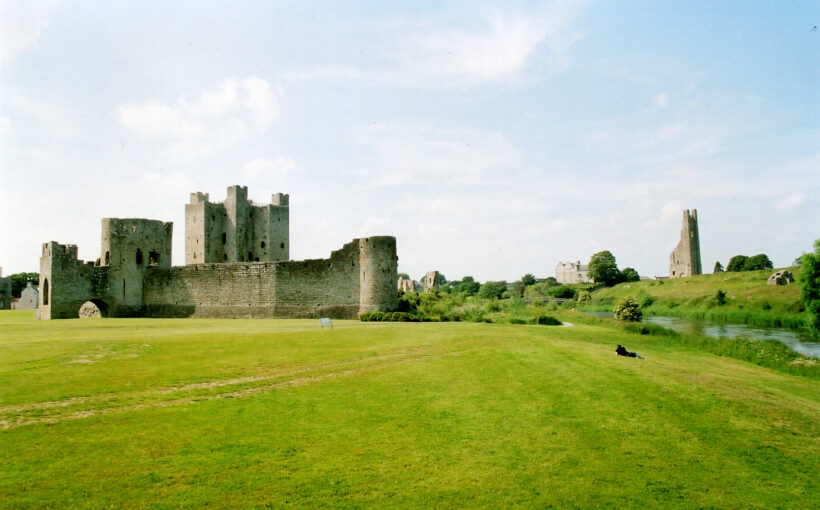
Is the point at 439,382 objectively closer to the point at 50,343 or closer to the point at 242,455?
the point at 242,455

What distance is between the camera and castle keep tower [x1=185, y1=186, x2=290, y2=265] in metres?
55.1

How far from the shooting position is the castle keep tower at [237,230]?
2169 inches

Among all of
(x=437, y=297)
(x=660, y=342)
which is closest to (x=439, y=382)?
(x=660, y=342)

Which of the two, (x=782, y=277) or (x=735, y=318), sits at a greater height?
(x=782, y=277)

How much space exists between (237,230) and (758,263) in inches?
3800

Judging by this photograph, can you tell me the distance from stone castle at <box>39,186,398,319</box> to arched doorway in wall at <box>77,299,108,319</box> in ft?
0.36

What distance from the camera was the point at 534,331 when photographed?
26578mm

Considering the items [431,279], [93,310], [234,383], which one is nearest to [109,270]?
[93,310]

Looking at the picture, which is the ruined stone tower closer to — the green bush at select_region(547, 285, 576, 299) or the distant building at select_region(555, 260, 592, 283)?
the green bush at select_region(547, 285, 576, 299)

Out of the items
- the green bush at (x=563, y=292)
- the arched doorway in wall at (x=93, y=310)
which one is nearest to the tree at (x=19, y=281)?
the arched doorway in wall at (x=93, y=310)

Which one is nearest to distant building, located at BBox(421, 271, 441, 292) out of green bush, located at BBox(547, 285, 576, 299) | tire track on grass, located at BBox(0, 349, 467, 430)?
green bush, located at BBox(547, 285, 576, 299)

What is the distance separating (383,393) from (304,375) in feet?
9.10

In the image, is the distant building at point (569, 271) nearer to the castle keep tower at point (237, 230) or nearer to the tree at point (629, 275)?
the tree at point (629, 275)

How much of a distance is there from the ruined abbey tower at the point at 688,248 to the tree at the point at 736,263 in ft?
27.4
